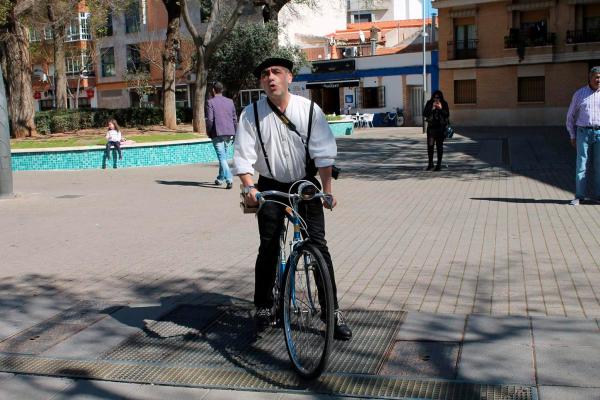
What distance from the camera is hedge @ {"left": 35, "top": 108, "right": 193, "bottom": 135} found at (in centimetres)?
2584

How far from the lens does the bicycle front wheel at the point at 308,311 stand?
13.4 ft

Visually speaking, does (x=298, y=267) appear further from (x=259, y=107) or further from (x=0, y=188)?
(x=0, y=188)

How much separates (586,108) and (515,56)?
3340 cm

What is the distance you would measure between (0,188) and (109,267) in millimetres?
6123

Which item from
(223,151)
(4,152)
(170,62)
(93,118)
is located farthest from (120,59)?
(4,152)

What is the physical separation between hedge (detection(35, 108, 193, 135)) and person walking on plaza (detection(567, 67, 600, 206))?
19559mm

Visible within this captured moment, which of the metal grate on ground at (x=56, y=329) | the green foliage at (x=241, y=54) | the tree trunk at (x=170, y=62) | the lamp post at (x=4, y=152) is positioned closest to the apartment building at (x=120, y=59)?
the green foliage at (x=241, y=54)

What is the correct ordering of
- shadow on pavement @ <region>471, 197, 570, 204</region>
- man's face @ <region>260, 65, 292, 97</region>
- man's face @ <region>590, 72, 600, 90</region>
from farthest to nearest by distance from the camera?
1. shadow on pavement @ <region>471, 197, 570, 204</region>
2. man's face @ <region>590, 72, 600, 90</region>
3. man's face @ <region>260, 65, 292, 97</region>

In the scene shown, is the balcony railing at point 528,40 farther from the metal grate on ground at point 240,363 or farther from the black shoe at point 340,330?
the black shoe at point 340,330

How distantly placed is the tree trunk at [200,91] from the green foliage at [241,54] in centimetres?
1301

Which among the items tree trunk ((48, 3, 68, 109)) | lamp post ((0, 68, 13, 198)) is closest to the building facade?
tree trunk ((48, 3, 68, 109))

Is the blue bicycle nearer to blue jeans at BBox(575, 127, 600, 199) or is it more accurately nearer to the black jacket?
blue jeans at BBox(575, 127, 600, 199)

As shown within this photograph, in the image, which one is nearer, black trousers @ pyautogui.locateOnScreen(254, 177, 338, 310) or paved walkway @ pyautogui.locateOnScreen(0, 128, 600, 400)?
paved walkway @ pyautogui.locateOnScreen(0, 128, 600, 400)

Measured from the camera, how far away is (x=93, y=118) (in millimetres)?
27234
